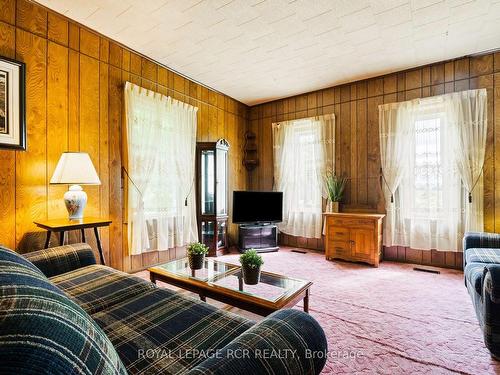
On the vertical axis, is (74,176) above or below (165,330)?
above

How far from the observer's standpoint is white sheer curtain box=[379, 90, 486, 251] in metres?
3.07

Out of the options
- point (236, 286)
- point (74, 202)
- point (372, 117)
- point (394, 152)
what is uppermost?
point (372, 117)

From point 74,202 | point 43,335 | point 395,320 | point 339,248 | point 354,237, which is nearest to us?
point 43,335

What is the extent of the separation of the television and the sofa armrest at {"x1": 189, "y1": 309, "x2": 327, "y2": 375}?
3.17 meters

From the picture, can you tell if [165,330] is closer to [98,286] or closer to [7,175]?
[98,286]

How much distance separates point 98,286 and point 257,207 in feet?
9.32

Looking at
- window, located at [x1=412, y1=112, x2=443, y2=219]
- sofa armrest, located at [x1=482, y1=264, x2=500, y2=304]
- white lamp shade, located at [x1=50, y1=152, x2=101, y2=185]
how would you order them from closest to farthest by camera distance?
sofa armrest, located at [x1=482, y1=264, x2=500, y2=304] → white lamp shade, located at [x1=50, y1=152, x2=101, y2=185] → window, located at [x1=412, y1=112, x2=443, y2=219]

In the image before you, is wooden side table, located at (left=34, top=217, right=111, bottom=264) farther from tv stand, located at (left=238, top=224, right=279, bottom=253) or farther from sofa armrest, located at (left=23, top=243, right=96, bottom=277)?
tv stand, located at (left=238, top=224, right=279, bottom=253)

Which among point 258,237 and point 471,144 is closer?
point 471,144

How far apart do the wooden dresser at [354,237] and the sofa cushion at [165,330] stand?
106 inches

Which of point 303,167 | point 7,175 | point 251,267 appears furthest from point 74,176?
point 303,167

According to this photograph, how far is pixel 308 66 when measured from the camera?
11.3 ft

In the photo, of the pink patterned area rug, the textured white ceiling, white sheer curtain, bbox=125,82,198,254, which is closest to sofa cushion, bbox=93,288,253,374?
the pink patterned area rug

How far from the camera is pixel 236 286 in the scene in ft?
6.05
